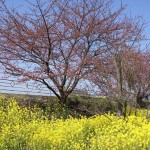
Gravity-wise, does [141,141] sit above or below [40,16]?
below

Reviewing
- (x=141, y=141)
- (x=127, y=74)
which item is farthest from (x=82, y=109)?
(x=141, y=141)

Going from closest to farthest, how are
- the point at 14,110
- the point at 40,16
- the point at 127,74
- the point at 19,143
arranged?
1. the point at 19,143
2. the point at 14,110
3. the point at 127,74
4. the point at 40,16

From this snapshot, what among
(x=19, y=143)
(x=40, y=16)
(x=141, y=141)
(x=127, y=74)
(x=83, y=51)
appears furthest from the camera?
(x=83, y=51)

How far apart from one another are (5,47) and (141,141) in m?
7.97

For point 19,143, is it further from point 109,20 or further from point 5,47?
point 109,20

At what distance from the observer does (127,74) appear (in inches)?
472

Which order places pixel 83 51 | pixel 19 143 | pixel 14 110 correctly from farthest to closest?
pixel 83 51
pixel 14 110
pixel 19 143

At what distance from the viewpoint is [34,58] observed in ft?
45.8

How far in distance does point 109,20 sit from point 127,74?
350 centimetres

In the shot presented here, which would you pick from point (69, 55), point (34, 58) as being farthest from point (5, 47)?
point (69, 55)

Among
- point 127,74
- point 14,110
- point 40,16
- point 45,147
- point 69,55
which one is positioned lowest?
point 45,147

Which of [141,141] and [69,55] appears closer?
[141,141]

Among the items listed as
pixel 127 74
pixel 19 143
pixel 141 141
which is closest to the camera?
pixel 141 141

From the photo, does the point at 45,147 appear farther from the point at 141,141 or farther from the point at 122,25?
the point at 122,25
